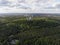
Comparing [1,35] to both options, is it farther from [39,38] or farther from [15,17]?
[39,38]

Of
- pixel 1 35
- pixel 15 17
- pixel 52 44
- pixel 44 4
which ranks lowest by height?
pixel 52 44

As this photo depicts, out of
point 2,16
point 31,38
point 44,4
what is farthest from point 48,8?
point 2,16

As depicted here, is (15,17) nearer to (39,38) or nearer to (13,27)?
(13,27)

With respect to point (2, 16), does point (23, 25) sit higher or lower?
lower

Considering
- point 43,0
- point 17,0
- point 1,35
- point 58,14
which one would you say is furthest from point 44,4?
point 1,35

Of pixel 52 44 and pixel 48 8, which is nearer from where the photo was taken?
pixel 52 44

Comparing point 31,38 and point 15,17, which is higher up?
point 15,17
